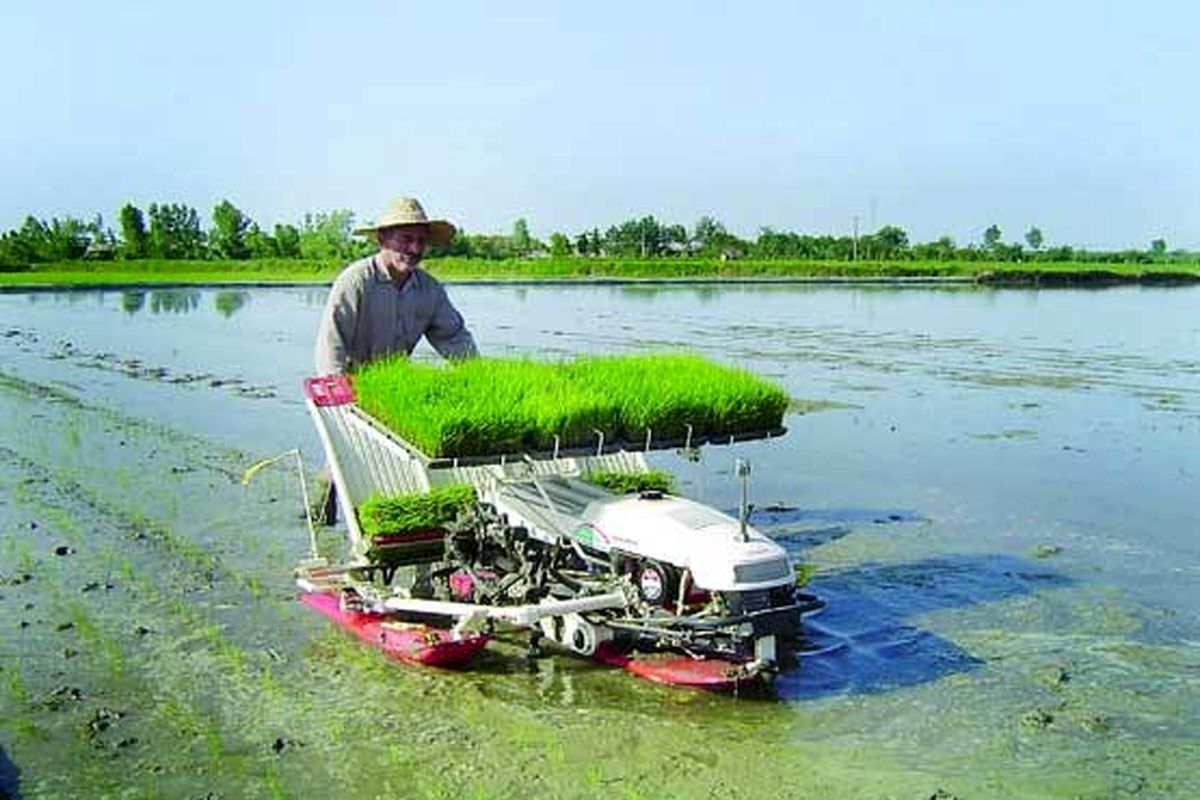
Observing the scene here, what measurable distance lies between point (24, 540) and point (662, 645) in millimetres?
5217

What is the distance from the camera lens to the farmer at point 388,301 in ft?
25.1

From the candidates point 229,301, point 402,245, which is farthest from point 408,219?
point 229,301

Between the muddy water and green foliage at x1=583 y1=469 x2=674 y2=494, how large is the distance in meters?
1.04

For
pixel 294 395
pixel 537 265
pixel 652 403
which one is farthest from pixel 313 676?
pixel 537 265

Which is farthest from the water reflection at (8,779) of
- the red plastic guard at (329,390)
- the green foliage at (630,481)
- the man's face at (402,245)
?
the man's face at (402,245)

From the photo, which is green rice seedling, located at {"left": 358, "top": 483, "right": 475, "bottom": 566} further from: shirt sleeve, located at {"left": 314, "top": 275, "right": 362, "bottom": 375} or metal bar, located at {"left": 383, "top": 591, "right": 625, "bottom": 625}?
shirt sleeve, located at {"left": 314, "top": 275, "right": 362, "bottom": 375}

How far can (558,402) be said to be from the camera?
622 centimetres

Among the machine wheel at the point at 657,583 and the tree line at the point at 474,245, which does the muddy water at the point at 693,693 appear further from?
the tree line at the point at 474,245

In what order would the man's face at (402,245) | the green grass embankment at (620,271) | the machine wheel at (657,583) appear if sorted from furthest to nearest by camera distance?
the green grass embankment at (620,271) < the man's face at (402,245) < the machine wheel at (657,583)

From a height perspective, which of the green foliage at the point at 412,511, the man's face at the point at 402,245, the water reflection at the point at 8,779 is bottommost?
→ the water reflection at the point at 8,779

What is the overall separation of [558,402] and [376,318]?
2046mm

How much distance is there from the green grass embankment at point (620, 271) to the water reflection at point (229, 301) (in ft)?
29.3

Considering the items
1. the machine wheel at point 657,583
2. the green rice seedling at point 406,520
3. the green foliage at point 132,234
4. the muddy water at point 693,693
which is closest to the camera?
the muddy water at point 693,693

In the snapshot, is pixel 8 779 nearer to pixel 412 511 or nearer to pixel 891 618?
pixel 412 511
